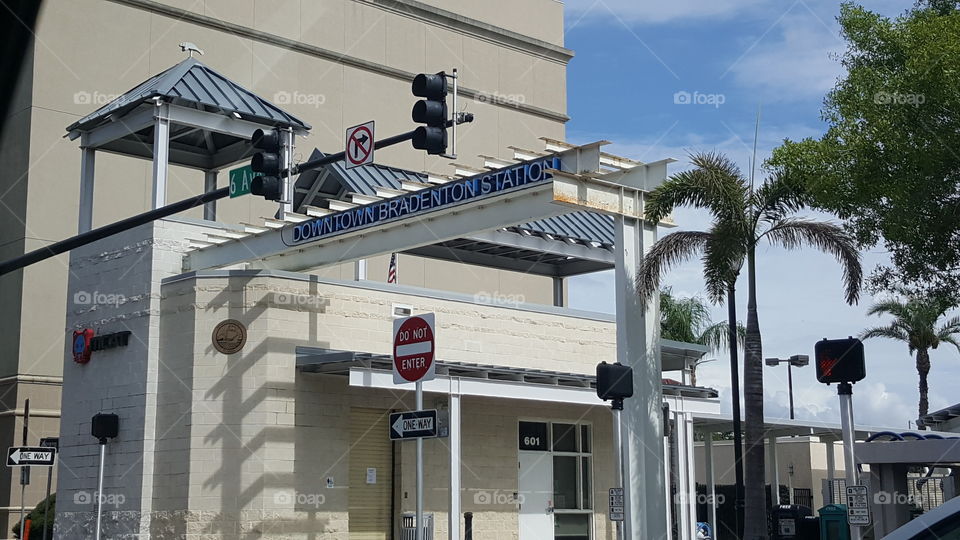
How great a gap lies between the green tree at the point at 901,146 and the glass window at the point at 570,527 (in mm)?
9296

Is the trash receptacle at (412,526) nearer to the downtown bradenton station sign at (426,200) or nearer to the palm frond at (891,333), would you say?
the downtown bradenton station sign at (426,200)

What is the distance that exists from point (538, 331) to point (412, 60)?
878 inches

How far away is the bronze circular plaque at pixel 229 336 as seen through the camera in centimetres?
2067

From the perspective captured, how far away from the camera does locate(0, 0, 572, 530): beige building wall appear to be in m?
32.9

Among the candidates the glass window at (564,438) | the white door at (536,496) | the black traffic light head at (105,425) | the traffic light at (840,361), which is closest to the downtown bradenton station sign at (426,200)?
the black traffic light head at (105,425)

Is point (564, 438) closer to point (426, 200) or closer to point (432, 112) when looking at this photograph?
point (426, 200)

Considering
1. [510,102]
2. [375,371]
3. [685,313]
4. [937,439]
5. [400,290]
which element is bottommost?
[937,439]

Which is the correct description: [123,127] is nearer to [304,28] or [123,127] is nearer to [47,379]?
[47,379]

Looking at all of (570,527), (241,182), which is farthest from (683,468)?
(241,182)

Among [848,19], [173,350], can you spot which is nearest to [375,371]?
[173,350]

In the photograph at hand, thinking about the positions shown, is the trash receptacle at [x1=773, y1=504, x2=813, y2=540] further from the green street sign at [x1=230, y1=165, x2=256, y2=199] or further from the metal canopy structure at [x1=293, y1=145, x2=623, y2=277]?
the green street sign at [x1=230, y1=165, x2=256, y2=199]

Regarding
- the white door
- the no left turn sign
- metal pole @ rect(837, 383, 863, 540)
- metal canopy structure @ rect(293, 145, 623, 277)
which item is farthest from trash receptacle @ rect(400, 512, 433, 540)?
metal pole @ rect(837, 383, 863, 540)

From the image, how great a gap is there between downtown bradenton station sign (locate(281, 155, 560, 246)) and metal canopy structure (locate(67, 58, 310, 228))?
2.86 metres

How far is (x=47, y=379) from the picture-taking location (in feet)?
106
